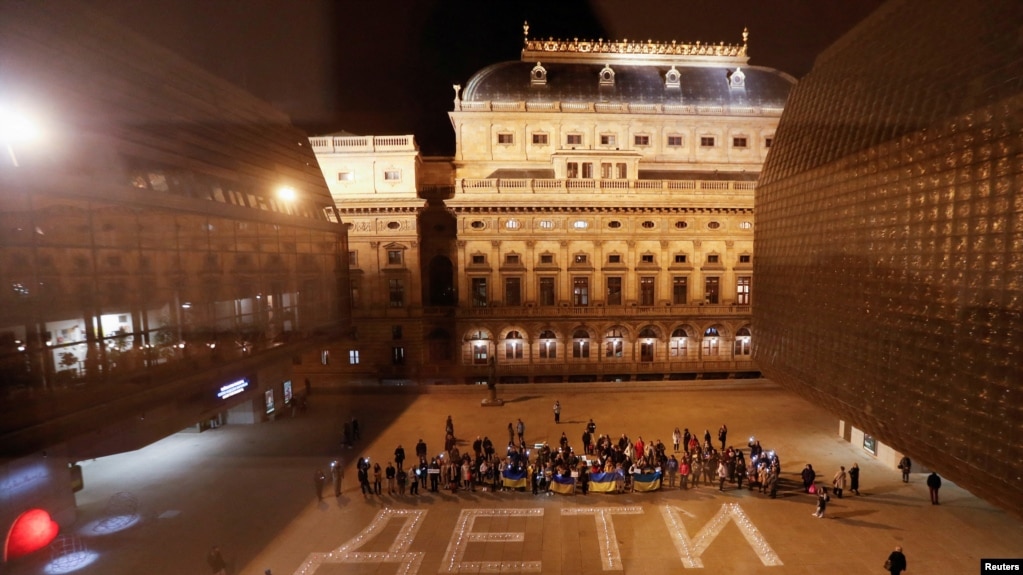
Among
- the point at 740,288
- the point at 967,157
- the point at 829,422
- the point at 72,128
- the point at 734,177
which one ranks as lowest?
the point at 829,422

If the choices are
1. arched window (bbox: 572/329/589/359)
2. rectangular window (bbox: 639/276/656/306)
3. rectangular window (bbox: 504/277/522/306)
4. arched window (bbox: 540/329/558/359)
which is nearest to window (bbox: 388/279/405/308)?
rectangular window (bbox: 504/277/522/306)

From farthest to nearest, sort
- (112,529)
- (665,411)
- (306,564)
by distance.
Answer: (665,411), (112,529), (306,564)

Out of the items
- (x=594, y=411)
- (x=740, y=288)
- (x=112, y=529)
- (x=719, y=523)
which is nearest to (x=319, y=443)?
(x=112, y=529)

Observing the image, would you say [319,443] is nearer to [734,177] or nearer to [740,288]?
[740,288]

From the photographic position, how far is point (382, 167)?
36.6 m

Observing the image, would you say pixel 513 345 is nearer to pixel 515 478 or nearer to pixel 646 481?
pixel 515 478

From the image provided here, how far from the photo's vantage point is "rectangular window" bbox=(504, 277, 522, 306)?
37.6m

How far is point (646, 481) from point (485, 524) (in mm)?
6315

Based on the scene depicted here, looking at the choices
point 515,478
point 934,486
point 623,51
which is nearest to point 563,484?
point 515,478

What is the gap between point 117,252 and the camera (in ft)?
46.8

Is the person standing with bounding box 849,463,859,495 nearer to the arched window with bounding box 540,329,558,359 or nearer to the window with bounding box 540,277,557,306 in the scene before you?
the arched window with bounding box 540,329,558,359

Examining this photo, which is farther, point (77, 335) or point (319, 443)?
point (319, 443)

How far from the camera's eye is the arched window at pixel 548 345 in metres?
37.4

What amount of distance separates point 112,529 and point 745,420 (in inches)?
1115
